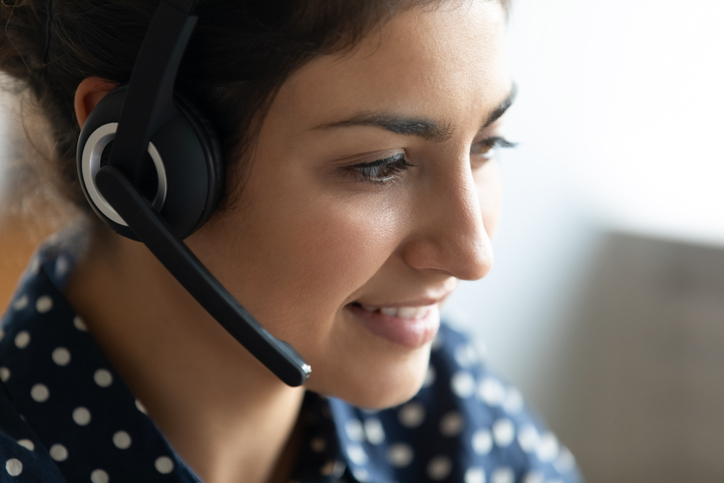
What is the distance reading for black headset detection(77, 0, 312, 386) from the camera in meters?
0.66

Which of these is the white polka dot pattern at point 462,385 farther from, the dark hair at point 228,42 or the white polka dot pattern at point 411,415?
the dark hair at point 228,42

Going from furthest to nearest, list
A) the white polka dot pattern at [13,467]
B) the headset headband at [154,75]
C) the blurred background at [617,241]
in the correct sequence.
→ the blurred background at [617,241], the white polka dot pattern at [13,467], the headset headband at [154,75]

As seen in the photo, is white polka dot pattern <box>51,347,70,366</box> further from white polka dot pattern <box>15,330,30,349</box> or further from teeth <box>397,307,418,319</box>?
teeth <box>397,307,418,319</box>

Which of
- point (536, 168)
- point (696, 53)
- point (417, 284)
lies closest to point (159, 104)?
point (417, 284)

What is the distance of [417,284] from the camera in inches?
33.3

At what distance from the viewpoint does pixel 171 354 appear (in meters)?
0.89

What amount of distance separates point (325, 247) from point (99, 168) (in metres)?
0.24

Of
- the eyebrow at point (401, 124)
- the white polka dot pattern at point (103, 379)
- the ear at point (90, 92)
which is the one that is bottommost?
the white polka dot pattern at point (103, 379)

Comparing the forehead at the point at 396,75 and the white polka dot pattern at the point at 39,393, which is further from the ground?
the forehead at the point at 396,75

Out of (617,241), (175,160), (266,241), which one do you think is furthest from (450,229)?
(617,241)

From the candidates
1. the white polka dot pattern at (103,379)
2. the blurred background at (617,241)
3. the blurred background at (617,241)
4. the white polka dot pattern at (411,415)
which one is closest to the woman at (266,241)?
the white polka dot pattern at (103,379)

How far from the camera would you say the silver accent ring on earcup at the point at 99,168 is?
69cm

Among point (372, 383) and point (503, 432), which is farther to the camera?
point (503, 432)

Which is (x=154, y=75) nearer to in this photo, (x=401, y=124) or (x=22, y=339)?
(x=401, y=124)
